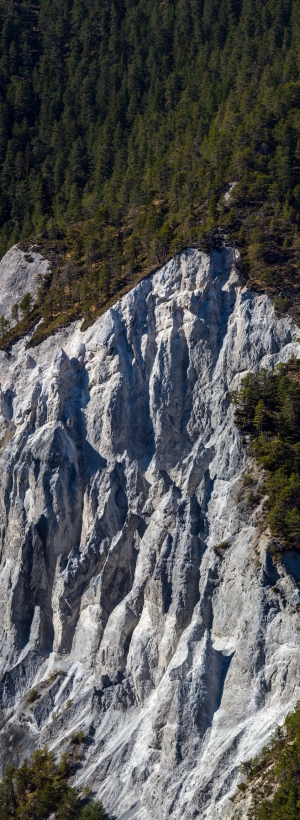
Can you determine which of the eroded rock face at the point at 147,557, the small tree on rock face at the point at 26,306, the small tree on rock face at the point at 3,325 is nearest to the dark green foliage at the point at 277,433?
the eroded rock face at the point at 147,557

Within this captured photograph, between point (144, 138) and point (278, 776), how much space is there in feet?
228

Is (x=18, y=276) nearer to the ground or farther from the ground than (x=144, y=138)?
nearer to the ground

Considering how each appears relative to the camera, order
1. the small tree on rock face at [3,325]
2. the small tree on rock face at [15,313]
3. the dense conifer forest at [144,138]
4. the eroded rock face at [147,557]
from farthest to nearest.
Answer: the small tree on rock face at [15,313]
the small tree on rock face at [3,325]
the dense conifer forest at [144,138]
the eroded rock face at [147,557]

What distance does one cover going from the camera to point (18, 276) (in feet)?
261

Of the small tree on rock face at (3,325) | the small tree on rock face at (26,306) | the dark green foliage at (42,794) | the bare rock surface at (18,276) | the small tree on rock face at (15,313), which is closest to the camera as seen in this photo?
the dark green foliage at (42,794)

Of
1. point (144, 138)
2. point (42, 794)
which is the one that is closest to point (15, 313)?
point (144, 138)

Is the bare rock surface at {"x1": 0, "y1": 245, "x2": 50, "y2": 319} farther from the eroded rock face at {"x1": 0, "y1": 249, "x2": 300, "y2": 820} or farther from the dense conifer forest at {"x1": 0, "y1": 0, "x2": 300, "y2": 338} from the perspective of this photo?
the eroded rock face at {"x1": 0, "y1": 249, "x2": 300, "y2": 820}

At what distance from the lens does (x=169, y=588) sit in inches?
2108

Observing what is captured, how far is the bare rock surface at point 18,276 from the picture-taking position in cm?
7812

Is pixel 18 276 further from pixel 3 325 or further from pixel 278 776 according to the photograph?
pixel 278 776

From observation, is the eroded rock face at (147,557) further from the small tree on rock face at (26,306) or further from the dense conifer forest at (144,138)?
the small tree on rock face at (26,306)

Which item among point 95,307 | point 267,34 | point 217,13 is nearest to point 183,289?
point 95,307

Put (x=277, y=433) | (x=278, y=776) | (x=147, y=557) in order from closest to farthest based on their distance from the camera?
(x=278, y=776)
(x=277, y=433)
(x=147, y=557)

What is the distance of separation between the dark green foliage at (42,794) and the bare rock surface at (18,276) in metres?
37.1
